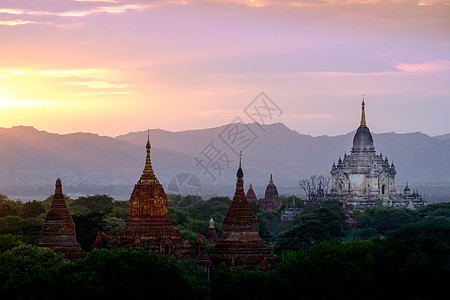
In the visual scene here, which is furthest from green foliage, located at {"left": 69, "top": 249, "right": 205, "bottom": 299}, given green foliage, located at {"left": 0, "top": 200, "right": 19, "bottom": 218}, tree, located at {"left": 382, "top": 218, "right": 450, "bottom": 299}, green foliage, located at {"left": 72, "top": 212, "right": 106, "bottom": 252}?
green foliage, located at {"left": 0, "top": 200, "right": 19, "bottom": 218}

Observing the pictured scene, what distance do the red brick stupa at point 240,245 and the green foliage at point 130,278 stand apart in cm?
897

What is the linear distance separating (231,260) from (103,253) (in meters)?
11.3

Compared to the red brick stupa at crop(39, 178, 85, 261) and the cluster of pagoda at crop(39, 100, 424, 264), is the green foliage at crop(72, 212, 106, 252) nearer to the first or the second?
the cluster of pagoda at crop(39, 100, 424, 264)

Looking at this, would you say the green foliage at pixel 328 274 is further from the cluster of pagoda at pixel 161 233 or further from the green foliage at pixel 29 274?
the green foliage at pixel 29 274

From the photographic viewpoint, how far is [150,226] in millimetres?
75188

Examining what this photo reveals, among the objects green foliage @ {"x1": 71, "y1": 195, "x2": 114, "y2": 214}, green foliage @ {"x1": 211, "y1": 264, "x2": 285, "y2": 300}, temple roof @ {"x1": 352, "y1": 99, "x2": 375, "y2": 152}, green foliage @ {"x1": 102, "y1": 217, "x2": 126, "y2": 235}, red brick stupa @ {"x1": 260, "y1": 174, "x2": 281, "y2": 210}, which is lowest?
green foliage @ {"x1": 211, "y1": 264, "x2": 285, "y2": 300}

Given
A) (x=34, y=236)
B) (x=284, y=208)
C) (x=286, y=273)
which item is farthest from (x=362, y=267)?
(x=284, y=208)

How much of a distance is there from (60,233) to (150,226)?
19.9 ft

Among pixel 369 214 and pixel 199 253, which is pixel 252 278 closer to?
pixel 199 253

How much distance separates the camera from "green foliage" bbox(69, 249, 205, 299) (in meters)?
59.6

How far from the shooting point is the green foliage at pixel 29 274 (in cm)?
5894

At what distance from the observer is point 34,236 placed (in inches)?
3536

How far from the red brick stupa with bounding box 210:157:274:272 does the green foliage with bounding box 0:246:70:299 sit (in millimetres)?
11935

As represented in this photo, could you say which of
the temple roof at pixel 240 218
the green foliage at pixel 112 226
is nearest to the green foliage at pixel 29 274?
the temple roof at pixel 240 218
